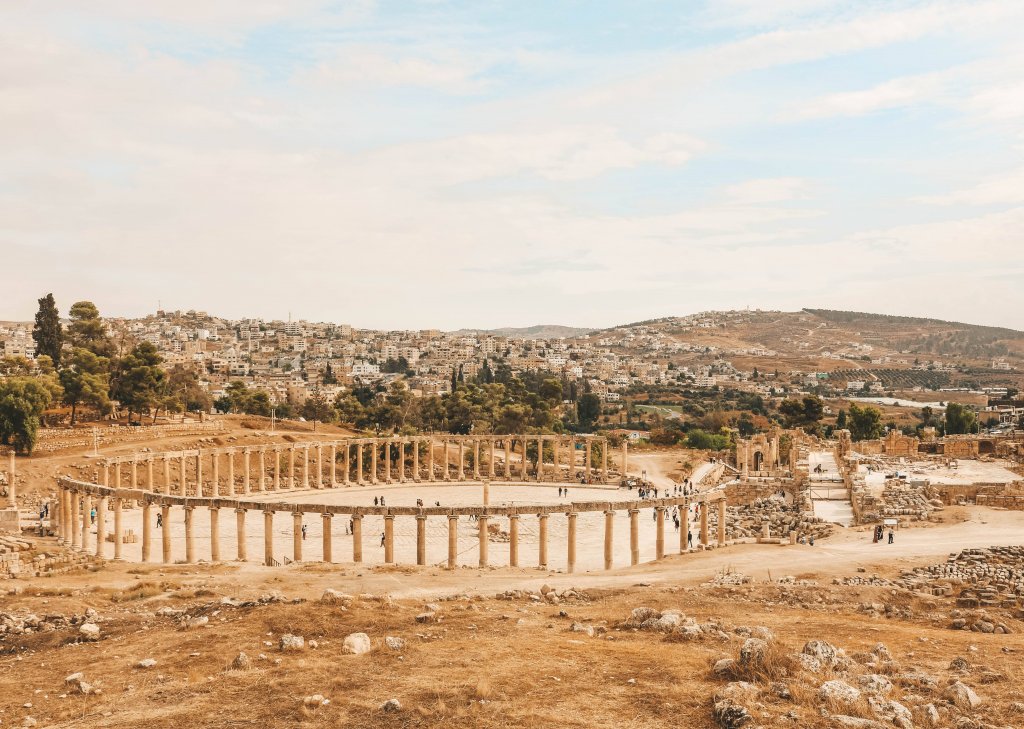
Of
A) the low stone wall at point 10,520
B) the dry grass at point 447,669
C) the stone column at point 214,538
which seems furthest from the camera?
the low stone wall at point 10,520

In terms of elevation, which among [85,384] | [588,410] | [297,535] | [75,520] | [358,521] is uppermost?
[85,384]

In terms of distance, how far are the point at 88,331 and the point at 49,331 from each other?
380cm

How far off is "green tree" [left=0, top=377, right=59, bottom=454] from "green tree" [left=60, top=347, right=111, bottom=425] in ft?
35.5

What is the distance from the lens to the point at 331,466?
74938mm

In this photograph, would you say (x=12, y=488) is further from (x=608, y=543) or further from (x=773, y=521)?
(x=773, y=521)

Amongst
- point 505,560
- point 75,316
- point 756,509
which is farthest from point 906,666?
point 75,316

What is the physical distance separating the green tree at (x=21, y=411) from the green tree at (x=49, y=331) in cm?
3005

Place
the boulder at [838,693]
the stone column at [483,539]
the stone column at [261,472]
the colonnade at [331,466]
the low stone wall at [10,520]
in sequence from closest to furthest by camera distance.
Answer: the boulder at [838,693], the stone column at [483,539], the low stone wall at [10,520], the colonnade at [331,466], the stone column at [261,472]

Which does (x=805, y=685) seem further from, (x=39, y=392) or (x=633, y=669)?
(x=39, y=392)

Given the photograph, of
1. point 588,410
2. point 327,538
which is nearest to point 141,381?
point 327,538

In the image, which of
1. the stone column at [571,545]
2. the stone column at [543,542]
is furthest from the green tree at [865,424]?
the stone column at [543,542]

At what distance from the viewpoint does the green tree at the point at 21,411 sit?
199 ft

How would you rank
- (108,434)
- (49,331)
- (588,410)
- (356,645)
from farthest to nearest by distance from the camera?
(588,410) < (49,331) < (108,434) < (356,645)

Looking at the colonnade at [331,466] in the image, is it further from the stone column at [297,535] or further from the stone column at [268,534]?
the stone column at [297,535]
